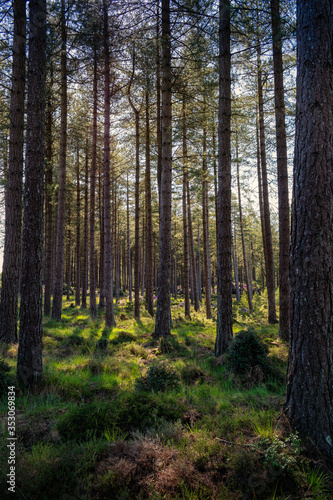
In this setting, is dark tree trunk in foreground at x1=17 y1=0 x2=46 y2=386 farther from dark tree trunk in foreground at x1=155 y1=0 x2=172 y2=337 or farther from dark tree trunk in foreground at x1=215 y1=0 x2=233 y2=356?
dark tree trunk in foreground at x1=155 y1=0 x2=172 y2=337

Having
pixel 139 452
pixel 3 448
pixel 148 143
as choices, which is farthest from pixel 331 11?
pixel 148 143

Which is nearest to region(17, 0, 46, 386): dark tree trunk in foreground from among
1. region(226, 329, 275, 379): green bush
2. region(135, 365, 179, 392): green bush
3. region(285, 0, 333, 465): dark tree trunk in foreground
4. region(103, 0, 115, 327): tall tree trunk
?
region(135, 365, 179, 392): green bush

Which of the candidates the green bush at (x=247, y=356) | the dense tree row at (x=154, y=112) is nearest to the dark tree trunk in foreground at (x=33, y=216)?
the dense tree row at (x=154, y=112)

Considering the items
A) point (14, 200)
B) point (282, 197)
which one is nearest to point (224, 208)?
point (282, 197)

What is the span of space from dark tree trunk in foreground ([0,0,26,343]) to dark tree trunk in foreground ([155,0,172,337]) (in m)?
4.57

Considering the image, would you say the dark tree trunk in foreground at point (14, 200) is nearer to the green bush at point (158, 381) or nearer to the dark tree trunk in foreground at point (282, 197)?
the green bush at point (158, 381)

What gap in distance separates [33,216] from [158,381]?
154 inches

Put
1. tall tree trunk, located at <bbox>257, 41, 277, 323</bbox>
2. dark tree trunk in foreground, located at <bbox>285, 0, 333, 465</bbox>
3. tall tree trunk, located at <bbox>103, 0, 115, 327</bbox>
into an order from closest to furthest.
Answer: dark tree trunk in foreground, located at <bbox>285, 0, 333, 465</bbox> < tall tree trunk, located at <bbox>103, 0, 115, 327</bbox> < tall tree trunk, located at <bbox>257, 41, 277, 323</bbox>

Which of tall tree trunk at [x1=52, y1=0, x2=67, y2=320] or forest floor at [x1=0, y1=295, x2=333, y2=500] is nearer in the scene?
forest floor at [x1=0, y1=295, x2=333, y2=500]

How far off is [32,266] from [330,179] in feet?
16.3

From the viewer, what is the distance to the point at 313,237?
313 cm

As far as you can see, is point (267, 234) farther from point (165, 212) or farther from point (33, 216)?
point (33, 216)

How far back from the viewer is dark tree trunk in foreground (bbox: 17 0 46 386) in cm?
475

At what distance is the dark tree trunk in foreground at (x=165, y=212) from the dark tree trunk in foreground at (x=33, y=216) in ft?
16.3
